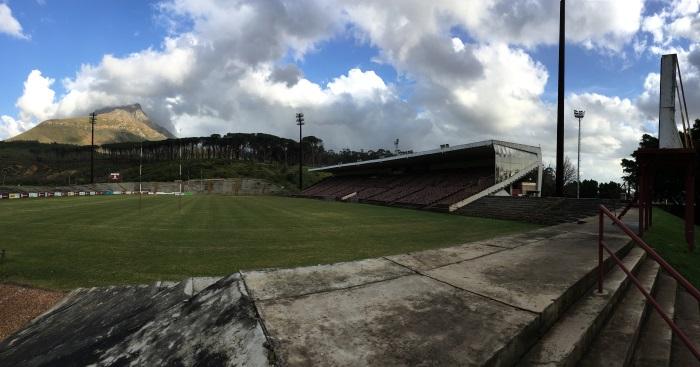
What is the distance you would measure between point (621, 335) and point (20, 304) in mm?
8066

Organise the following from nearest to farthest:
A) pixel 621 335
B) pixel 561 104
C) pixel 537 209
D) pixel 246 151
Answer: pixel 621 335, pixel 537 209, pixel 561 104, pixel 246 151

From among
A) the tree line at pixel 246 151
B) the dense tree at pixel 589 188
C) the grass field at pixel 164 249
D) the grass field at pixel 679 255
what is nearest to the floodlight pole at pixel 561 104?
the grass field at pixel 679 255

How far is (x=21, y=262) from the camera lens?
796 cm

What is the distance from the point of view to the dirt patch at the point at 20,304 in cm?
495

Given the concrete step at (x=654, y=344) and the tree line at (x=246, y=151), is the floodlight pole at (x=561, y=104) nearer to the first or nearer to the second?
the concrete step at (x=654, y=344)

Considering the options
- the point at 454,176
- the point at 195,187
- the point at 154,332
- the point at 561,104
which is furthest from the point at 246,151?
the point at 154,332

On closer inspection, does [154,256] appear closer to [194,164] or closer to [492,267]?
[492,267]

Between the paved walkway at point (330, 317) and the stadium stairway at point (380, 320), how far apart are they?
12 mm

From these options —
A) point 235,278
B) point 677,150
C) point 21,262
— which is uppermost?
point 677,150

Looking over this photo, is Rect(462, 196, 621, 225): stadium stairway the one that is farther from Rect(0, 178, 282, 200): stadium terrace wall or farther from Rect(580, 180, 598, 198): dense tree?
Rect(0, 178, 282, 200): stadium terrace wall

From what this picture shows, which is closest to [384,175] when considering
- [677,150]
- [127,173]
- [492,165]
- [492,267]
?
[492,165]

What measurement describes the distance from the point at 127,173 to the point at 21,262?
12102 cm

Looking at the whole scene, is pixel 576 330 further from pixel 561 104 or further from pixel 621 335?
pixel 561 104

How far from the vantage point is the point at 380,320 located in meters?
2.69
